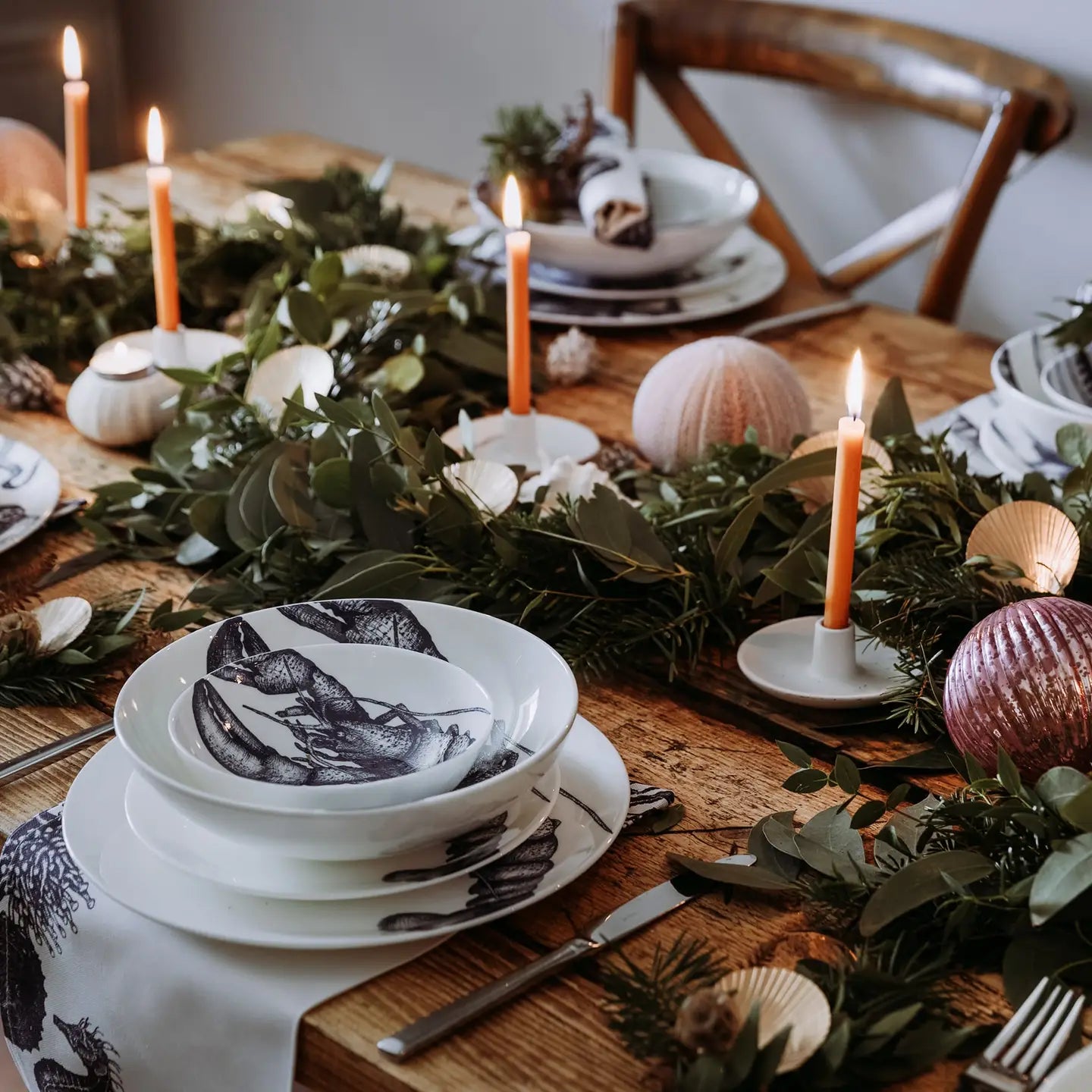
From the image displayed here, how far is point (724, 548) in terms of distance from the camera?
75cm

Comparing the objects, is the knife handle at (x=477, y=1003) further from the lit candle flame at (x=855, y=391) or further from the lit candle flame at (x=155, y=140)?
the lit candle flame at (x=155, y=140)

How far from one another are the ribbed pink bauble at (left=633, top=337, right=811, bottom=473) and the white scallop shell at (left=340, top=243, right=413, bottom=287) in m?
0.34

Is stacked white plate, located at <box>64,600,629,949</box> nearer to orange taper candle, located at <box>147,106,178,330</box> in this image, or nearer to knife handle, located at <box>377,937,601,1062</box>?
knife handle, located at <box>377,937,601,1062</box>

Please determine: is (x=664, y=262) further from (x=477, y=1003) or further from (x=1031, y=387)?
(x=477, y=1003)

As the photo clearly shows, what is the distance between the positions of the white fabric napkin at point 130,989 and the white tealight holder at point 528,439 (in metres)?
0.39

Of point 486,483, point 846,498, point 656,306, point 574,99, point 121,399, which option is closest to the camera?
point 846,498

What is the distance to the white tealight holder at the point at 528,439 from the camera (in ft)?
3.07

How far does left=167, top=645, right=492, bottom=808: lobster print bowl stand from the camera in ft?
1.74

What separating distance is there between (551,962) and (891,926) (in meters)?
0.13

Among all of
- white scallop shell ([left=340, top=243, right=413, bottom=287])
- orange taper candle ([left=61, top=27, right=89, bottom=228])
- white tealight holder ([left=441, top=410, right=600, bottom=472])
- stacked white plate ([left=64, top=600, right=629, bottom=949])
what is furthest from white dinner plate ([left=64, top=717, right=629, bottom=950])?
orange taper candle ([left=61, top=27, right=89, bottom=228])

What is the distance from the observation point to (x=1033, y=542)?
70cm

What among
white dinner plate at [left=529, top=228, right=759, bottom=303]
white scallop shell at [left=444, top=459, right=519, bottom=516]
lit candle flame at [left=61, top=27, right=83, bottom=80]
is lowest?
white dinner plate at [left=529, top=228, right=759, bottom=303]

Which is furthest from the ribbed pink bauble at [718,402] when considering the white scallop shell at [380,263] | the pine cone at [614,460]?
the white scallop shell at [380,263]

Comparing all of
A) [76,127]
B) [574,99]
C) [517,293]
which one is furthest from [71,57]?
[574,99]
